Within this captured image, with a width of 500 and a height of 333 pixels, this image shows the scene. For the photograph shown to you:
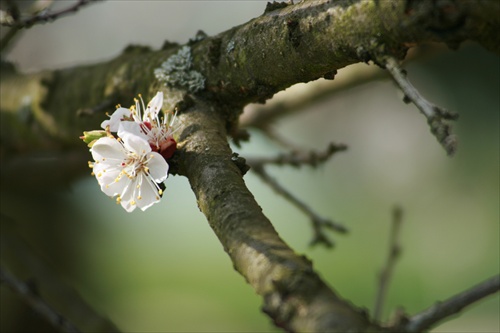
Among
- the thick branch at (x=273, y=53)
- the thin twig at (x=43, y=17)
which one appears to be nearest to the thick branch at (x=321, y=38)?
the thick branch at (x=273, y=53)

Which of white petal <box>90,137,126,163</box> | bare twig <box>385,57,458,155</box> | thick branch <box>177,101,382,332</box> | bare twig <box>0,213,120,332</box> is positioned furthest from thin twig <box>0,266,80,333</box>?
bare twig <box>385,57,458,155</box>

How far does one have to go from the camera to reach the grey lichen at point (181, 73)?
171 centimetres

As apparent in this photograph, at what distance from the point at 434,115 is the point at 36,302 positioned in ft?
4.61

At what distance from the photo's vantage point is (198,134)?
5.01 ft

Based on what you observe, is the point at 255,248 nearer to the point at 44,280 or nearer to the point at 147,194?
the point at 147,194

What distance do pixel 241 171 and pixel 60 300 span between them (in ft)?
4.94

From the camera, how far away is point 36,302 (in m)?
2.01

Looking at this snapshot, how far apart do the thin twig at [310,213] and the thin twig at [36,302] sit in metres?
0.85

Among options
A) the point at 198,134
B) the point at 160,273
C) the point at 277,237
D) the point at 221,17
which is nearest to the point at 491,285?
the point at 277,237

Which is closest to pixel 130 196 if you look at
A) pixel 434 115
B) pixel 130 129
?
pixel 130 129

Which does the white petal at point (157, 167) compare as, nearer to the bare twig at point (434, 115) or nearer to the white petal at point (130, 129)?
the white petal at point (130, 129)

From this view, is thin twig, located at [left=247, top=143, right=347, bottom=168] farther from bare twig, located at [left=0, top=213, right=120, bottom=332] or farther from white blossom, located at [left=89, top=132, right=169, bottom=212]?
white blossom, located at [left=89, top=132, right=169, bottom=212]

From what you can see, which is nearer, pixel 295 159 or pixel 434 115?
pixel 434 115

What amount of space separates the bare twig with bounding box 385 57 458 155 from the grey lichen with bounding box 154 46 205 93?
67cm
